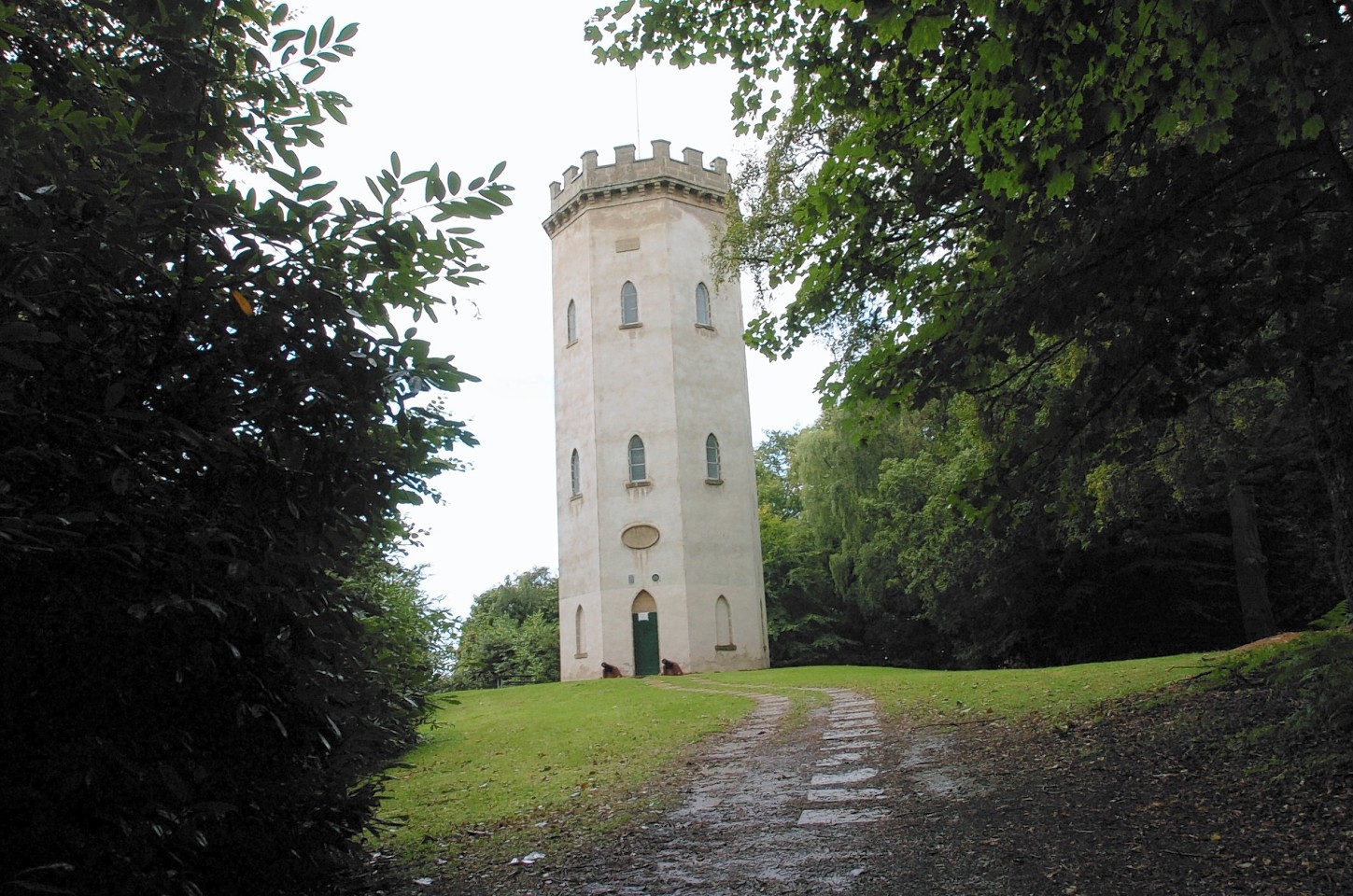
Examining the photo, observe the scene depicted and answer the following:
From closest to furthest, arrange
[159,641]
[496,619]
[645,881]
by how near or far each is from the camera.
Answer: [159,641] → [645,881] → [496,619]

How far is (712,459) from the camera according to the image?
29.6 metres

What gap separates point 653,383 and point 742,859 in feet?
81.5

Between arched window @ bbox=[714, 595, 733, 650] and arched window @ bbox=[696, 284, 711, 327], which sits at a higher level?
arched window @ bbox=[696, 284, 711, 327]

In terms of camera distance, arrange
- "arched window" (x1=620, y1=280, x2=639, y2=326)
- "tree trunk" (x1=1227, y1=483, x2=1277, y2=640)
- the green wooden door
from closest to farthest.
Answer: "tree trunk" (x1=1227, y1=483, x2=1277, y2=640), the green wooden door, "arched window" (x1=620, y1=280, x2=639, y2=326)

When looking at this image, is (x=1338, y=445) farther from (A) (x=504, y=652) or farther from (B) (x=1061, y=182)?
(A) (x=504, y=652)

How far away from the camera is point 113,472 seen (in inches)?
107

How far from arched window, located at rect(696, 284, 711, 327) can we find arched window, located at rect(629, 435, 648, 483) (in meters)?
4.63

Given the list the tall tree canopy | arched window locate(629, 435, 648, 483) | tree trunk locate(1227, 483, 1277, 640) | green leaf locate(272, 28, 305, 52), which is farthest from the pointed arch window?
green leaf locate(272, 28, 305, 52)

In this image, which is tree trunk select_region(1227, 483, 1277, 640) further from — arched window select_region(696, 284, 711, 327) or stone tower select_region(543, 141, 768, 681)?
arched window select_region(696, 284, 711, 327)

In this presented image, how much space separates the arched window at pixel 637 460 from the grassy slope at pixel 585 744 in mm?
11570

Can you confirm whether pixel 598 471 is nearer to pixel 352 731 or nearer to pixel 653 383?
pixel 653 383

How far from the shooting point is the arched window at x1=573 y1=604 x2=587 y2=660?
2884 centimetres

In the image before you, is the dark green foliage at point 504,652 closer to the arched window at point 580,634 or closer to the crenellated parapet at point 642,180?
the arched window at point 580,634

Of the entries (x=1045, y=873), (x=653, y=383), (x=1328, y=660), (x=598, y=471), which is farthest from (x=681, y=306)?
(x=1045, y=873)
